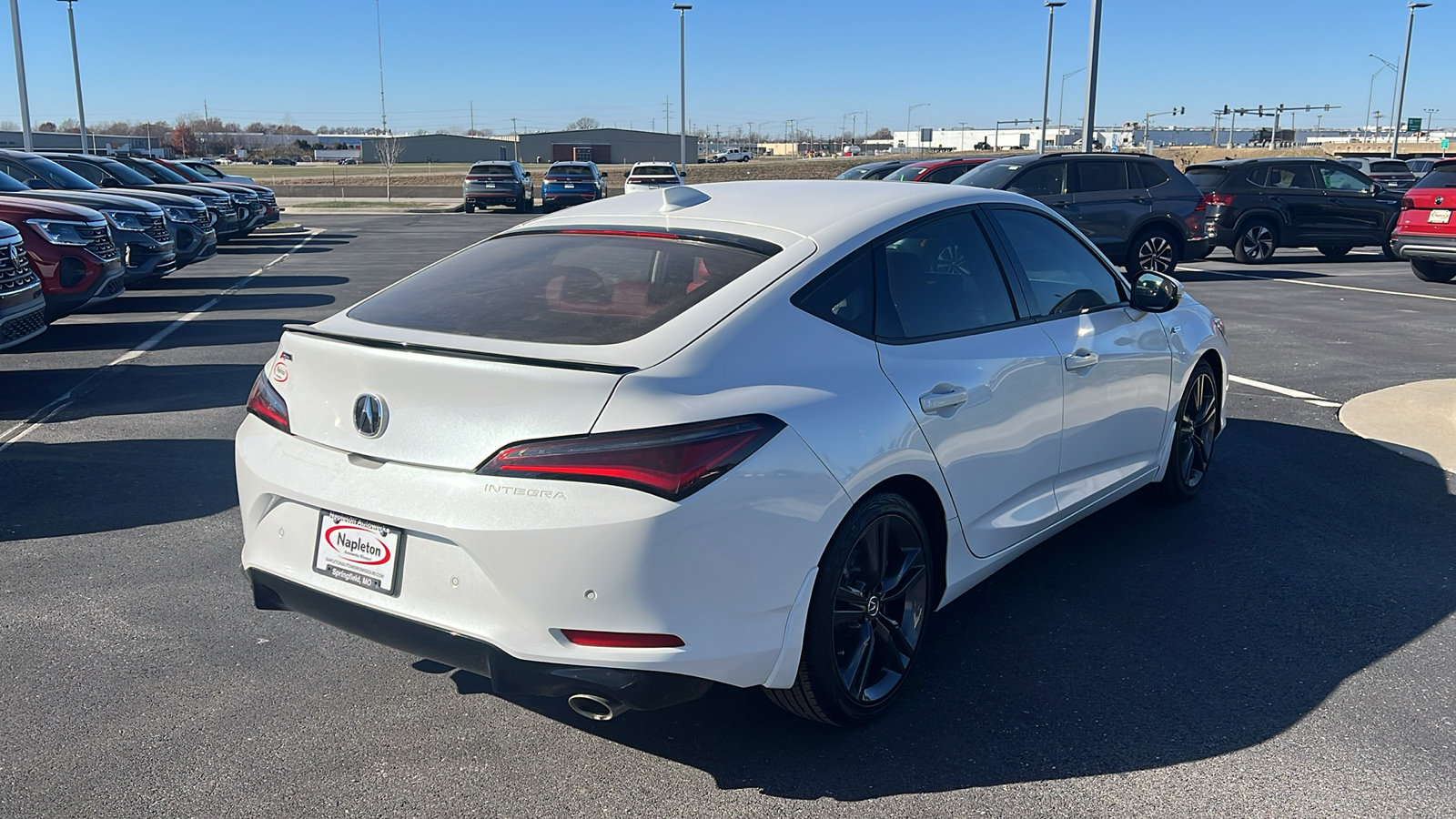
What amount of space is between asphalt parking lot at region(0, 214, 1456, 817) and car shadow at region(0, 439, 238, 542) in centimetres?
2

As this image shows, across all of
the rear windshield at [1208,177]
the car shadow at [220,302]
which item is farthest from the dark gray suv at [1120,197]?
the car shadow at [220,302]

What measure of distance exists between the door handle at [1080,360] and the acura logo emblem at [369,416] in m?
2.52

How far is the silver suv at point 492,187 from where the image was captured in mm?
36875

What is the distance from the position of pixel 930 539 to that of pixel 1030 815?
3.16 feet

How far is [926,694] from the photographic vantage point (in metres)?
3.70

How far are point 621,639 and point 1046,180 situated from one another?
45.2 ft

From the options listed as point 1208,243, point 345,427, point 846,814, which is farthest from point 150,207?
point 1208,243

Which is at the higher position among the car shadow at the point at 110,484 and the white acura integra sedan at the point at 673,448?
the white acura integra sedan at the point at 673,448

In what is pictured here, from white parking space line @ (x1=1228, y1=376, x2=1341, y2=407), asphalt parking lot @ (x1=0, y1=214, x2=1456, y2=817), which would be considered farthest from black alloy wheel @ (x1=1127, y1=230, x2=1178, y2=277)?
asphalt parking lot @ (x1=0, y1=214, x2=1456, y2=817)

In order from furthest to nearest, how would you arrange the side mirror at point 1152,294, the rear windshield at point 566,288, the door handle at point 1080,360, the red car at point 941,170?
the red car at point 941,170 → the side mirror at point 1152,294 → the door handle at point 1080,360 → the rear windshield at point 566,288

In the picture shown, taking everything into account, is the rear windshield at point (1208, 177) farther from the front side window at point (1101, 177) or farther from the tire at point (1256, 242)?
the front side window at point (1101, 177)

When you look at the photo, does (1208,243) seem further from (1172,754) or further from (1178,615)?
(1172,754)

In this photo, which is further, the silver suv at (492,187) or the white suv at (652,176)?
the silver suv at (492,187)

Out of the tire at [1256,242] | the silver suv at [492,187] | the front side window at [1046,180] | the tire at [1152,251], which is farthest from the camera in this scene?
the silver suv at [492,187]
